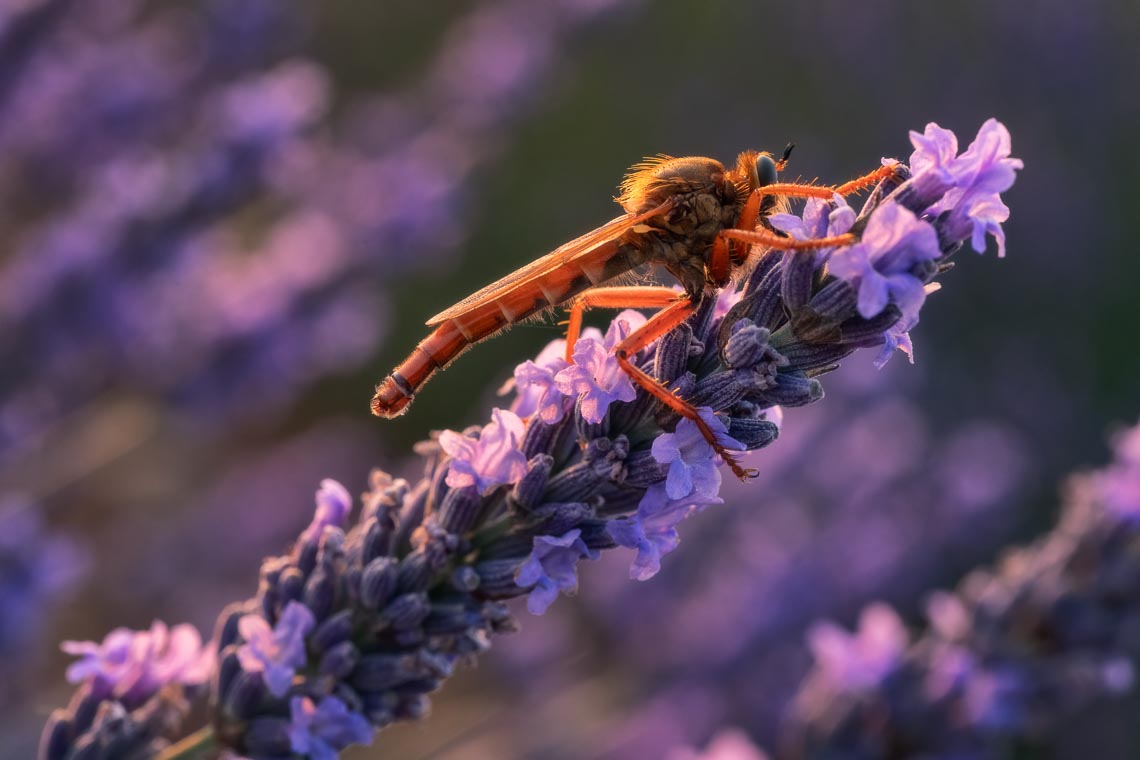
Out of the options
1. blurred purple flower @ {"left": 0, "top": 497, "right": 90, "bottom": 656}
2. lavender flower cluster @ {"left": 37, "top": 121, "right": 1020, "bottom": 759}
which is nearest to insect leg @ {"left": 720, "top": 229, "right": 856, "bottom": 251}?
lavender flower cluster @ {"left": 37, "top": 121, "right": 1020, "bottom": 759}

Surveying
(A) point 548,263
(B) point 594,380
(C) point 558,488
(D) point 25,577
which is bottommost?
(C) point 558,488

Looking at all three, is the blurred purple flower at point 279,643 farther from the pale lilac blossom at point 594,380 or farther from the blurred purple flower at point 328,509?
the pale lilac blossom at point 594,380

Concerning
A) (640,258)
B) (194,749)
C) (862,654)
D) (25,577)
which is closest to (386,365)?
(25,577)

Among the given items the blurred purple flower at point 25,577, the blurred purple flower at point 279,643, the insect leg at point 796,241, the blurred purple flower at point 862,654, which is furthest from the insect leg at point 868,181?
the blurred purple flower at point 25,577

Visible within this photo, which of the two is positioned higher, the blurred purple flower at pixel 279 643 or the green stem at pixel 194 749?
the blurred purple flower at pixel 279 643

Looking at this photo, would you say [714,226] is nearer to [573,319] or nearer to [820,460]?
[573,319]

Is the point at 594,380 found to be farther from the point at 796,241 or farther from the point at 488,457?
the point at 796,241

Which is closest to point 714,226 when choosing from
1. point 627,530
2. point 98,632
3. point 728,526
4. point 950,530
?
point 627,530
